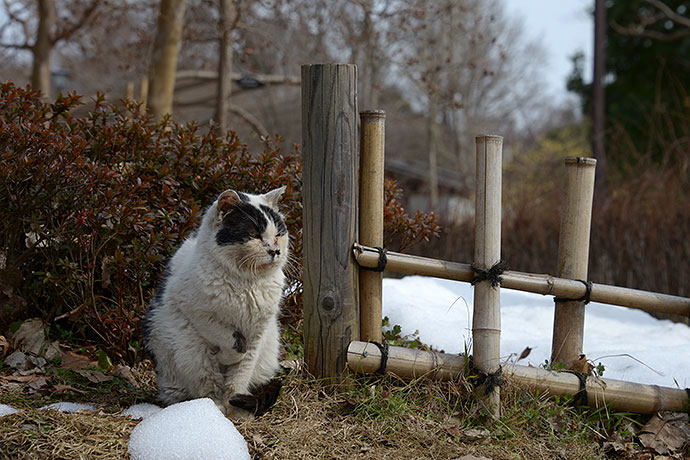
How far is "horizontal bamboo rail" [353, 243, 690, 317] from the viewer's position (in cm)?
323

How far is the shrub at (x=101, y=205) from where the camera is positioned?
3.27 metres

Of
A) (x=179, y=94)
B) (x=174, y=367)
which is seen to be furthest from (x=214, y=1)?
(x=174, y=367)

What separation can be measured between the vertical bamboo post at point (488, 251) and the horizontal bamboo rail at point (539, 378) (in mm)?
144

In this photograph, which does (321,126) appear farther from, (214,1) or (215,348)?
(214,1)

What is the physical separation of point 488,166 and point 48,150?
7.57 feet

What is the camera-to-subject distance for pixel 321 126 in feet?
10.2

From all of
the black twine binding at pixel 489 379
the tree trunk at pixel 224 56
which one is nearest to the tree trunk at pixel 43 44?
the tree trunk at pixel 224 56

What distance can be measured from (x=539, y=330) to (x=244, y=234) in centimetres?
330

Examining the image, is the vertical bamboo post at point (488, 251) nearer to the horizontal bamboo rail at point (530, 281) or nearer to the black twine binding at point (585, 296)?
the horizontal bamboo rail at point (530, 281)

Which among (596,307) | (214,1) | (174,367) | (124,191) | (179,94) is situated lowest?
(596,307)

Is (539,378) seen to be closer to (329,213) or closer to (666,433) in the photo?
(666,433)

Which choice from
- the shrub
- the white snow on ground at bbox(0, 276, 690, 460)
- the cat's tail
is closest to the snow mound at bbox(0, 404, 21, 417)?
the white snow on ground at bbox(0, 276, 690, 460)

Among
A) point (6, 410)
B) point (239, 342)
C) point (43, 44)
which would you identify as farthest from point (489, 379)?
point (43, 44)

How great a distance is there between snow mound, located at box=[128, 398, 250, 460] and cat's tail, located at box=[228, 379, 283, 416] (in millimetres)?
133
